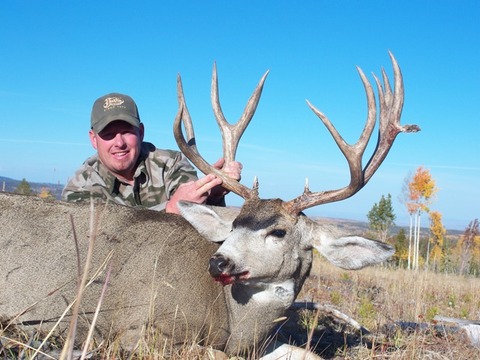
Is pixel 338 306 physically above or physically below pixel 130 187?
below

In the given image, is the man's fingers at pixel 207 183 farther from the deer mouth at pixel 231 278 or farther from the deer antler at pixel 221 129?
the deer mouth at pixel 231 278

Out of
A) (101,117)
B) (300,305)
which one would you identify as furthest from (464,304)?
(101,117)

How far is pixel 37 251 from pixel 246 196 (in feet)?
5.22

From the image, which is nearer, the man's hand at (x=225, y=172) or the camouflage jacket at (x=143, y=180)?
the man's hand at (x=225, y=172)

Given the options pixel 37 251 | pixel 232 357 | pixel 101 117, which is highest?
pixel 101 117

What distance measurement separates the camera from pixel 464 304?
→ 25.6 ft

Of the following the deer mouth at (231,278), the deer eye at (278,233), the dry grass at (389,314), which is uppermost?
the deer eye at (278,233)

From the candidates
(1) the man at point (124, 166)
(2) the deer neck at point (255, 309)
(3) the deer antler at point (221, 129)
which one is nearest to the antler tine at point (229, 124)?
(3) the deer antler at point (221, 129)

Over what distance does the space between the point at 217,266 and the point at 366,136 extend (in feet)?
5.21

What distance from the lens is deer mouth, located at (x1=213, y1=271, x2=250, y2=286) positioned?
3600 millimetres

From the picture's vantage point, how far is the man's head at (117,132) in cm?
568

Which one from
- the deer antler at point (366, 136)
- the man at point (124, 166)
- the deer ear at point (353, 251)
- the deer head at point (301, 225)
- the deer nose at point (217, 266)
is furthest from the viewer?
the man at point (124, 166)

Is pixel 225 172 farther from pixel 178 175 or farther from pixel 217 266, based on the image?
pixel 217 266

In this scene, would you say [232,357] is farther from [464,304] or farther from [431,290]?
[431,290]
